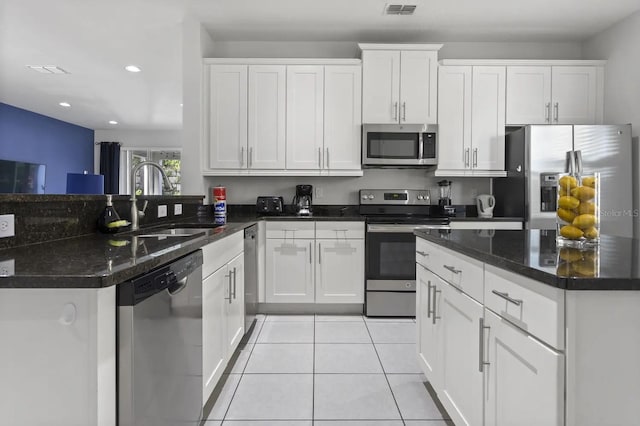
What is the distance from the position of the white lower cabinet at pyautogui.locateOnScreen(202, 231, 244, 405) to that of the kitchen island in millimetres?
1083

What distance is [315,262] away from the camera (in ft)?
11.3

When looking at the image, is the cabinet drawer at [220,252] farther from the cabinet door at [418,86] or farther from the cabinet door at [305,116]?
the cabinet door at [418,86]

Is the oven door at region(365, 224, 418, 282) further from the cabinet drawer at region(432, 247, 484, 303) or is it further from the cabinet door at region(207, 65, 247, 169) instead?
the cabinet drawer at region(432, 247, 484, 303)

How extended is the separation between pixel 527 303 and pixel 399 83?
9.69 feet

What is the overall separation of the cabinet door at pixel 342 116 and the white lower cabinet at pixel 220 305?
1.43 metres

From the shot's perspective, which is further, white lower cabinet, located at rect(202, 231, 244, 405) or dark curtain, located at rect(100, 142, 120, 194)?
dark curtain, located at rect(100, 142, 120, 194)

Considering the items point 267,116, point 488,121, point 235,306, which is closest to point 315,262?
point 235,306

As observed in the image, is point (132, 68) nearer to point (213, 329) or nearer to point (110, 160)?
point (213, 329)

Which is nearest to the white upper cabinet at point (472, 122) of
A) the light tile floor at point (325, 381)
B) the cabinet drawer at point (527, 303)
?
the light tile floor at point (325, 381)

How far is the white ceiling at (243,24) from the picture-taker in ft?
10.5

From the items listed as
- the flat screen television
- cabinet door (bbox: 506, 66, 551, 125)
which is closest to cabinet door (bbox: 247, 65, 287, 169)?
cabinet door (bbox: 506, 66, 551, 125)

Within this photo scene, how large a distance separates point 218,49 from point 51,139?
570 centimetres

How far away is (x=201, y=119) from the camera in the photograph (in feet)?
11.6

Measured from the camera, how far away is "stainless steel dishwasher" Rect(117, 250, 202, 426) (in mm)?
1001
